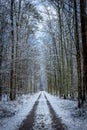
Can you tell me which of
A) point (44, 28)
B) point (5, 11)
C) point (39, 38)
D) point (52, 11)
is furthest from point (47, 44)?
point (5, 11)

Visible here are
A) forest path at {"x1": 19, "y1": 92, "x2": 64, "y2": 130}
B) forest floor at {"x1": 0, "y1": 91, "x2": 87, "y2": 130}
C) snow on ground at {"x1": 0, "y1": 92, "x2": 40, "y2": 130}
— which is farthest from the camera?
snow on ground at {"x1": 0, "y1": 92, "x2": 40, "y2": 130}

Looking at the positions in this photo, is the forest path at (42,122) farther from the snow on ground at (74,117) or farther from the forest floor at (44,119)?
the snow on ground at (74,117)

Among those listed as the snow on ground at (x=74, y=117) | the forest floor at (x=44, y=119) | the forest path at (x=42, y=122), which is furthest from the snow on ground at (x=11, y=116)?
the snow on ground at (x=74, y=117)

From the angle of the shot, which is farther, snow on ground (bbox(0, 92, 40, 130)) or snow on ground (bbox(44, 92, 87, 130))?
snow on ground (bbox(0, 92, 40, 130))

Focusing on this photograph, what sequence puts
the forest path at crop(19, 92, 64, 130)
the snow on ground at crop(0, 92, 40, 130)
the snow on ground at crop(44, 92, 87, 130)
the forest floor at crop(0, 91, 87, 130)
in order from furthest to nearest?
the snow on ground at crop(0, 92, 40, 130)
the snow on ground at crop(44, 92, 87, 130)
the forest floor at crop(0, 91, 87, 130)
the forest path at crop(19, 92, 64, 130)

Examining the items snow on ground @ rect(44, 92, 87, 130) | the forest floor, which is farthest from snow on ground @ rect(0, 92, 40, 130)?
snow on ground @ rect(44, 92, 87, 130)

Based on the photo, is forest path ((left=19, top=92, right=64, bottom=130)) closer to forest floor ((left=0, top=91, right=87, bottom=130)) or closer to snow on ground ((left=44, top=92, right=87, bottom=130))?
forest floor ((left=0, top=91, right=87, bottom=130))

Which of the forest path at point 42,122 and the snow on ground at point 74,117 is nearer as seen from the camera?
the forest path at point 42,122

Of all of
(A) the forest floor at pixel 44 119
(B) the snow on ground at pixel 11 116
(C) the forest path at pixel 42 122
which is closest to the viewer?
(C) the forest path at pixel 42 122

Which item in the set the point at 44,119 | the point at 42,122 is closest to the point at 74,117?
the point at 44,119

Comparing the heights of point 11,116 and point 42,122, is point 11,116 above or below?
below

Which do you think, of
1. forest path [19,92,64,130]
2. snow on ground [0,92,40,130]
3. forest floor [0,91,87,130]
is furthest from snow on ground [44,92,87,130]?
snow on ground [0,92,40,130]

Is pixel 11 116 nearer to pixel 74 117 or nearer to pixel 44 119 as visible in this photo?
pixel 44 119

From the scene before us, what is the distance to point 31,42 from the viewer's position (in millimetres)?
44906
